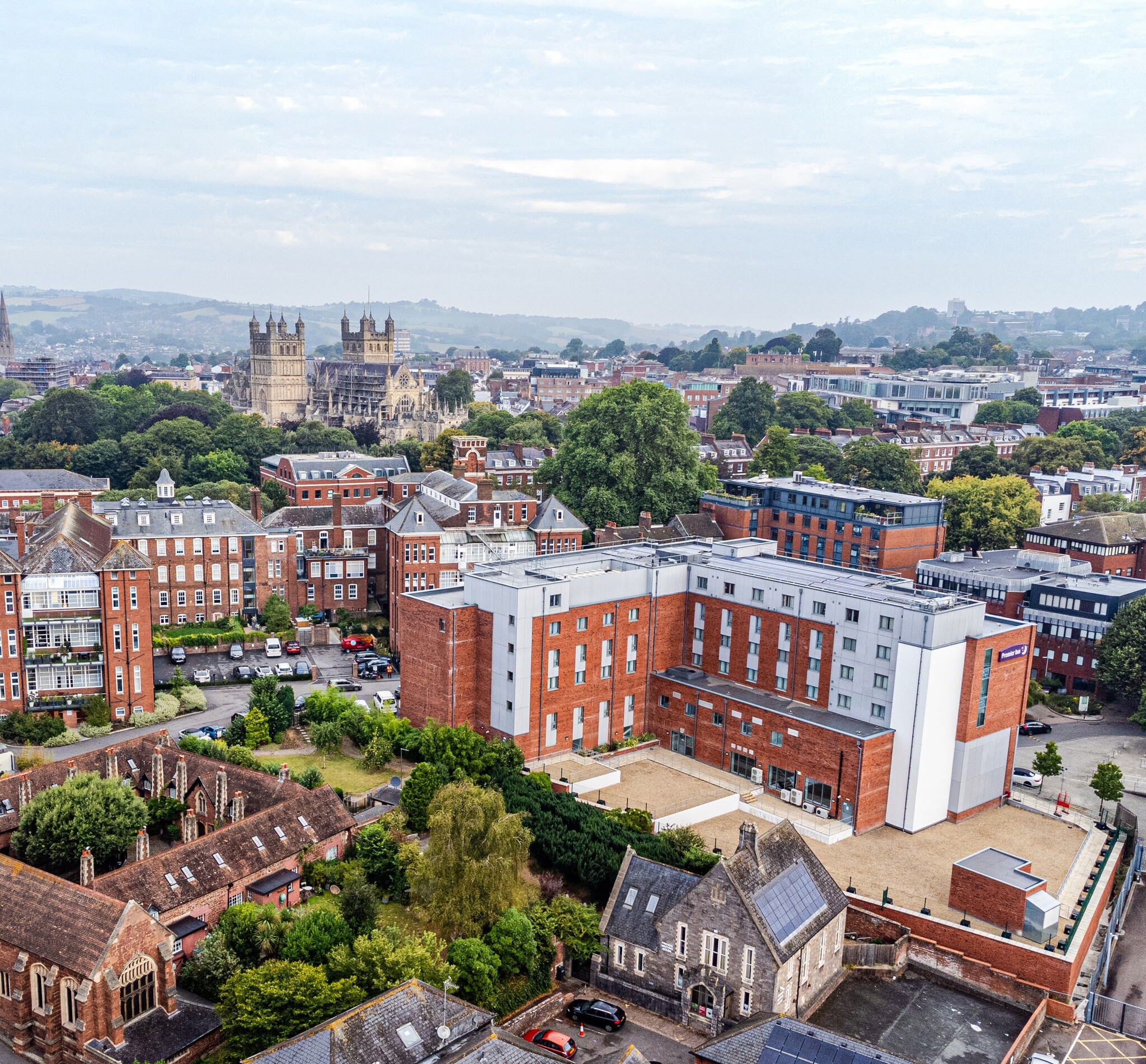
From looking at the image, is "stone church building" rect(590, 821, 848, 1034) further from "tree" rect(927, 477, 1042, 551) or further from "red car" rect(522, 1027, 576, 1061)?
"tree" rect(927, 477, 1042, 551)

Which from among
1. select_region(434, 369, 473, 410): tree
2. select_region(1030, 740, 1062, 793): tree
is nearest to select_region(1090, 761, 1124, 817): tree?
select_region(1030, 740, 1062, 793): tree

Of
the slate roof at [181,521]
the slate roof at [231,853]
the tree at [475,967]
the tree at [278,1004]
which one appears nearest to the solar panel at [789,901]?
the tree at [475,967]

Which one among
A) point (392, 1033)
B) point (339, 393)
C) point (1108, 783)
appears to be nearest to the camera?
point (392, 1033)

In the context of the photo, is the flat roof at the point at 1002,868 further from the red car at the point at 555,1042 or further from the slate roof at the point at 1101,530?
the slate roof at the point at 1101,530

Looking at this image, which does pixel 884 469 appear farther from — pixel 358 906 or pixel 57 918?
pixel 57 918

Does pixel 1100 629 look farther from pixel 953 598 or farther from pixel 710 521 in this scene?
pixel 710 521

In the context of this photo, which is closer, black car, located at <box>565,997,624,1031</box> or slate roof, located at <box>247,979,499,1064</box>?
slate roof, located at <box>247,979,499,1064</box>

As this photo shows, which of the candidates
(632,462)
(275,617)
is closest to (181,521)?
(275,617)
